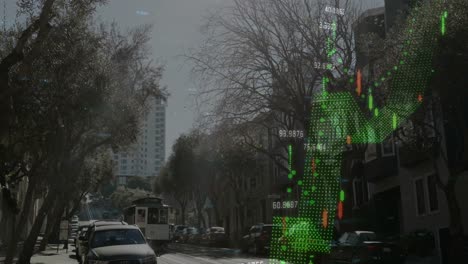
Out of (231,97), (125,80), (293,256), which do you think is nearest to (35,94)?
(125,80)

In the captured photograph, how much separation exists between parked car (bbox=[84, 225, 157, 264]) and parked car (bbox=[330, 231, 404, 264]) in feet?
24.3

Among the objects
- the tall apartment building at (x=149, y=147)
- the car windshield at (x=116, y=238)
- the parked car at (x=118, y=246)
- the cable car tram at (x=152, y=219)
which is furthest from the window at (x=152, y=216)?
the car windshield at (x=116, y=238)

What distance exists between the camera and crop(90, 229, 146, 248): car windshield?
14.5 m

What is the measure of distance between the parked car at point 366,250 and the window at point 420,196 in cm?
740

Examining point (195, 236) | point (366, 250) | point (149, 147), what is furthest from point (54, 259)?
point (195, 236)

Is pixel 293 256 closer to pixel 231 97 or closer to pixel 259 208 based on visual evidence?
pixel 231 97

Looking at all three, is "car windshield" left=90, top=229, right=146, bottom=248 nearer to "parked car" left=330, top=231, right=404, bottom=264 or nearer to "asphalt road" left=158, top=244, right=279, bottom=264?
"parked car" left=330, top=231, right=404, bottom=264

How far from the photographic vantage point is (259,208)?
5500 cm

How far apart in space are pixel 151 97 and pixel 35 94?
34.4 feet

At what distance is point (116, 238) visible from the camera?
14680 millimetres

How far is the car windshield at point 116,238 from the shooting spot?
1445cm

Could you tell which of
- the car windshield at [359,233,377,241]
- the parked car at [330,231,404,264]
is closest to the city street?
the parked car at [330,231,404,264]

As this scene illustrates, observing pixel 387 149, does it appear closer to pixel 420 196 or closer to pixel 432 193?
pixel 420 196

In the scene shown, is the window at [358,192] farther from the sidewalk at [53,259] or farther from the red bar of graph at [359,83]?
the sidewalk at [53,259]
